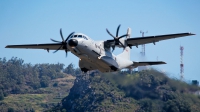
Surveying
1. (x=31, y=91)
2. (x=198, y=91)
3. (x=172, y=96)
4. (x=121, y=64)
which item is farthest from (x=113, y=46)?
(x=31, y=91)

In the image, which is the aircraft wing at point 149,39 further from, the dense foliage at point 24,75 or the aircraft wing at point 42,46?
the dense foliage at point 24,75

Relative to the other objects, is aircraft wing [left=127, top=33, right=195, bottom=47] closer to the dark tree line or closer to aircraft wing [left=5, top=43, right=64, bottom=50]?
aircraft wing [left=5, top=43, right=64, bottom=50]

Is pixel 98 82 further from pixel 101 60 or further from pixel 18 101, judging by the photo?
pixel 101 60

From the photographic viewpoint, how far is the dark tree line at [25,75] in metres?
118

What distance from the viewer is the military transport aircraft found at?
36531mm

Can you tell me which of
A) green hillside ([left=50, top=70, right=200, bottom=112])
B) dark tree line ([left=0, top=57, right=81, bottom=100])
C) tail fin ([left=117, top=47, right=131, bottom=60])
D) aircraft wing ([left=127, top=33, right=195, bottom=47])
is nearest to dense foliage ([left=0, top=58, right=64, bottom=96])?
dark tree line ([left=0, top=57, right=81, bottom=100])

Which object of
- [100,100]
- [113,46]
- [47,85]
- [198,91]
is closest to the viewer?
[113,46]

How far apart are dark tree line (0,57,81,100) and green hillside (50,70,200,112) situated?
35968 mm

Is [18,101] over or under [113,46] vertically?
under

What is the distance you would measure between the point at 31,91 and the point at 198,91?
76797mm

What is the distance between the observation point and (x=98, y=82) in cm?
8169

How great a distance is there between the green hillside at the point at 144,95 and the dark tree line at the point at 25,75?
36.0 metres

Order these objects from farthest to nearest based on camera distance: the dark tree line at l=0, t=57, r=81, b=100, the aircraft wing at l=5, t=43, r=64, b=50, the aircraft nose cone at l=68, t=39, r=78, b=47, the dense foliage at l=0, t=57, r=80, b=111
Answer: the dark tree line at l=0, t=57, r=81, b=100 < the dense foliage at l=0, t=57, r=80, b=111 < the aircraft wing at l=5, t=43, r=64, b=50 < the aircraft nose cone at l=68, t=39, r=78, b=47

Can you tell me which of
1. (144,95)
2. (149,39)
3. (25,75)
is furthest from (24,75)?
(149,39)
